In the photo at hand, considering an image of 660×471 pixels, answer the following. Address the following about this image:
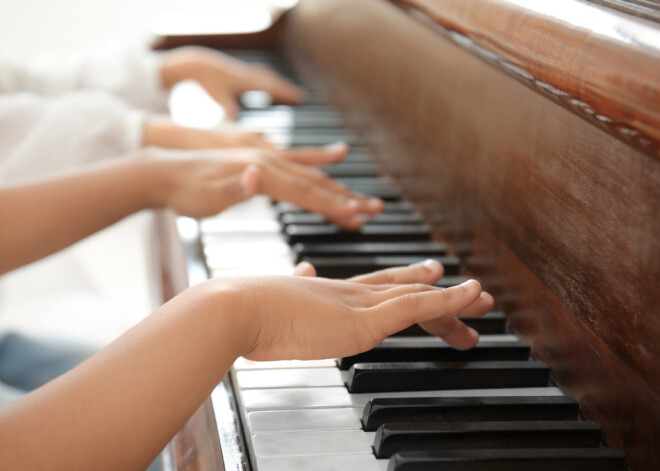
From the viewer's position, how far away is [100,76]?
7.10 ft

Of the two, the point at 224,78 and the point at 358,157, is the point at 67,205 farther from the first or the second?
the point at 224,78

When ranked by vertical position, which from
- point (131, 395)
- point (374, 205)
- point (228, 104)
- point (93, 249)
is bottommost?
point (93, 249)

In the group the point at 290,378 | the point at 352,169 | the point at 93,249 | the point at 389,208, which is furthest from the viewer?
the point at 93,249

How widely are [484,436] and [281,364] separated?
26cm

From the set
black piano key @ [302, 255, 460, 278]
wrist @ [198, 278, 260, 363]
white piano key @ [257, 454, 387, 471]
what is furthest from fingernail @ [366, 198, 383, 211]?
white piano key @ [257, 454, 387, 471]

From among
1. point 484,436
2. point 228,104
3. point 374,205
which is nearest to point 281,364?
point 484,436

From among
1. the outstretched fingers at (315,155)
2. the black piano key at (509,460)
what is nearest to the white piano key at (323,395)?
→ the black piano key at (509,460)

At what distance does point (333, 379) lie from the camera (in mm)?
882

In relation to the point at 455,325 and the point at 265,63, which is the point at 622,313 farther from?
the point at 265,63

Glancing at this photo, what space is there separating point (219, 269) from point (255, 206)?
0.29 meters

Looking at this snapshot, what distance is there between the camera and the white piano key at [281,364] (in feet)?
2.98

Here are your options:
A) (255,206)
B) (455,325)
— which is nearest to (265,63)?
(255,206)

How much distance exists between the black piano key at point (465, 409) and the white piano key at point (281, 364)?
0.13 metres

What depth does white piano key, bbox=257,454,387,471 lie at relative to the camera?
714 mm
